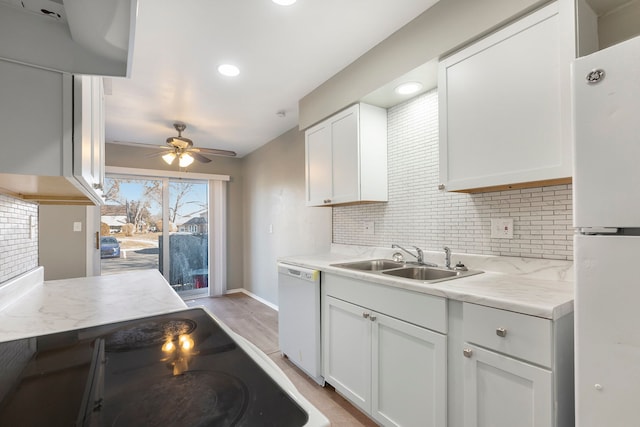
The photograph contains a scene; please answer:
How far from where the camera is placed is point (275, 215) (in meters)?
4.27

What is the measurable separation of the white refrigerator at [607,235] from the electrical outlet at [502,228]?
84cm

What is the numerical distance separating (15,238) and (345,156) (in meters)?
2.02

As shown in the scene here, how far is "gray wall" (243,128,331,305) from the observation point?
3.54 m

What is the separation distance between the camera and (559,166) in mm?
1272

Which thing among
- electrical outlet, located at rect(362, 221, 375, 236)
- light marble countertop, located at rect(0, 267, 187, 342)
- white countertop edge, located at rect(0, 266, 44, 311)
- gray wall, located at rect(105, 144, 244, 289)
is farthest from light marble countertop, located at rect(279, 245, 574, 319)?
gray wall, located at rect(105, 144, 244, 289)

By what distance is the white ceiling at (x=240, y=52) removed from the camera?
172 cm

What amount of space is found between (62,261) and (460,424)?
4.59 metres

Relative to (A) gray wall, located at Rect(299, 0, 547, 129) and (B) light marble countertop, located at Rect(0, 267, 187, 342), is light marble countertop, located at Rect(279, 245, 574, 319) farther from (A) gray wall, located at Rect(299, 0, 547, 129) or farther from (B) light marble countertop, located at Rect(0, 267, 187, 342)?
(A) gray wall, located at Rect(299, 0, 547, 129)

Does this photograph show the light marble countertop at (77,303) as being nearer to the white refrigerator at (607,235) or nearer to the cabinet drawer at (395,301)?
the cabinet drawer at (395,301)

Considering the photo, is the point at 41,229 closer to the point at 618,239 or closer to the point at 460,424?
the point at 460,424

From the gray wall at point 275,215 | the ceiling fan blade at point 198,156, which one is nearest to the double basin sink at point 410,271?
the gray wall at point 275,215

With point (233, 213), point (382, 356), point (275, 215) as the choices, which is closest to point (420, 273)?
point (382, 356)

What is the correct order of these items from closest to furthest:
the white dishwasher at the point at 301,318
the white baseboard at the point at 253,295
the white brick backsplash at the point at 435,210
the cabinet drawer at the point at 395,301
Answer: the cabinet drawer at the point at 395,301 < the white brick backsplash at the point at 435,210 < the white dishwasher at the point at 301,318 < the white baseboard at the point at 253,295

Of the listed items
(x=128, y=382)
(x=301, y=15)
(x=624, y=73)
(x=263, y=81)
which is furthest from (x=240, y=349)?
(x=263, y=81)
